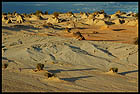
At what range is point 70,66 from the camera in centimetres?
1114

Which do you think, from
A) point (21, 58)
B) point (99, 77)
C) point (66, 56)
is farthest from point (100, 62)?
point (21, 58)

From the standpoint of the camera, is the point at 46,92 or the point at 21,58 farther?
the point at 21,58

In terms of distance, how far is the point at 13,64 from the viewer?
437 inches

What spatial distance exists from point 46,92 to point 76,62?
5695 millimetres

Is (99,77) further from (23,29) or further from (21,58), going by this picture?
(23,29)

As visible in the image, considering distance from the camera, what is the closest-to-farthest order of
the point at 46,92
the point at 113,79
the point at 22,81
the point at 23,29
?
the point at 46,92 < the point at 22,81 < the point at 113,79 < the point at 23,29

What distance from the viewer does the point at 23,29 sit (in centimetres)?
2403

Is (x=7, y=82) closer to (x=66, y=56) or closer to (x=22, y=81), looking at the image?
(x=22, y=81)

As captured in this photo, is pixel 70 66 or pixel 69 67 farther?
pixel 70 66

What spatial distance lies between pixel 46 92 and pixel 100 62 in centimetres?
617

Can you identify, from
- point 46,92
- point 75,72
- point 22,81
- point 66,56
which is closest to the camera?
point 46,92

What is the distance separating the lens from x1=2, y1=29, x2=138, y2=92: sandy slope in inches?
295

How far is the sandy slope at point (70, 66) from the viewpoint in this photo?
749 centimetres

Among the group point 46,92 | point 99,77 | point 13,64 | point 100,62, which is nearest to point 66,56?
point 100,62
